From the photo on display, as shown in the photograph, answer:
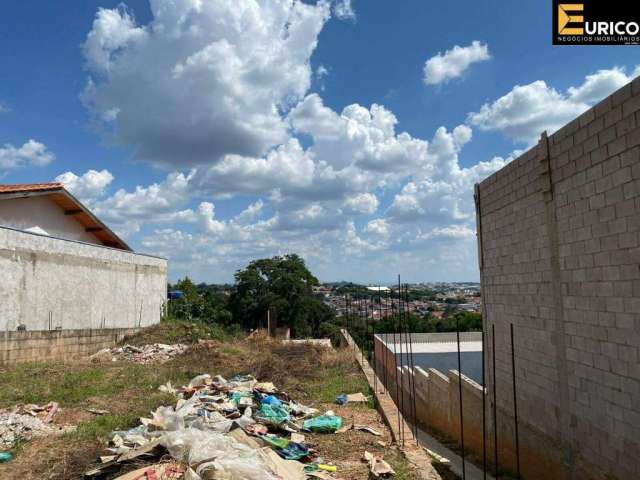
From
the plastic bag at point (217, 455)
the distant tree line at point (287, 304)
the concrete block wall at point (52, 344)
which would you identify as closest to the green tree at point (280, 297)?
the distant tree line at point (287, 304)

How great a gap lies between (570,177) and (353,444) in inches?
197

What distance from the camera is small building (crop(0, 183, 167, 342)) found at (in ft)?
42.7

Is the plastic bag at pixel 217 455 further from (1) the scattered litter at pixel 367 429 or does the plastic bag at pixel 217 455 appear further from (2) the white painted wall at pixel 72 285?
(2) the white painted wall at pixel 72 285

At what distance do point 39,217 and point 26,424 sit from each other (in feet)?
38.3

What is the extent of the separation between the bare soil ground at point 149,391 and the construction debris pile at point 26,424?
0.66 feet

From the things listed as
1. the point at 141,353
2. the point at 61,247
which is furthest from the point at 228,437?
the point at 61,247

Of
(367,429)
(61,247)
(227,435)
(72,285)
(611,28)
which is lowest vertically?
(367,429)

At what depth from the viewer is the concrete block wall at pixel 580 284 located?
547cm

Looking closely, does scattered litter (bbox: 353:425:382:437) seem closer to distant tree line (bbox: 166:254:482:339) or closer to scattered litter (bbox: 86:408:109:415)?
scattered litter (bbox: 86:408:109:415)

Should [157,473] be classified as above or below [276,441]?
above

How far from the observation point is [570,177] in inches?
260

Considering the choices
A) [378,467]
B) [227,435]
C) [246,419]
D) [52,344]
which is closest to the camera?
[378,467]

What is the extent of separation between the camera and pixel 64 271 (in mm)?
15000

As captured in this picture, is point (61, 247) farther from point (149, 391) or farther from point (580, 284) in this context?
point (580, 284)
